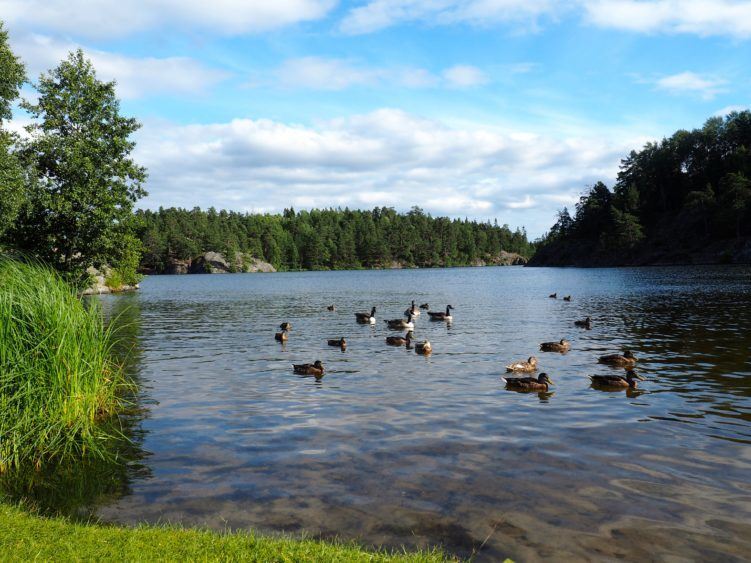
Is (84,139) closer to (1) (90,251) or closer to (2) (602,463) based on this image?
(1) (90,251)

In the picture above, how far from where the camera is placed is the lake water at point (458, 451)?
31.1 ft

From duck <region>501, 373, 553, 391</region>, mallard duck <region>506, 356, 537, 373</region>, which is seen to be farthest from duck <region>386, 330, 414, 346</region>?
duck <region>501, 373, 553, 391</region>

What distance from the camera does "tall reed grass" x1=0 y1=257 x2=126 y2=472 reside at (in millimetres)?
11898

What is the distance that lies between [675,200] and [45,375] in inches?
7605

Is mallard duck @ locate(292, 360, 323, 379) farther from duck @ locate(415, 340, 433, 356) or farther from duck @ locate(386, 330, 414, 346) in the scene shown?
duck @ locate(386, 330, 414, 346)

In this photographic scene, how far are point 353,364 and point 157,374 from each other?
Result: 8.43m

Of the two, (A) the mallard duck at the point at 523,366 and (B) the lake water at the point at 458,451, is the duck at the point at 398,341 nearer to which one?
(B) the lake water at the point at 458,451

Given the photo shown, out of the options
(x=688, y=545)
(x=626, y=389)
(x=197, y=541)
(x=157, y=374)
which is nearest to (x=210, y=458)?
(x=197, y=541)

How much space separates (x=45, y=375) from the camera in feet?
40.9

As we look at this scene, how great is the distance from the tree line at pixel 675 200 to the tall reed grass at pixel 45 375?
144 metres

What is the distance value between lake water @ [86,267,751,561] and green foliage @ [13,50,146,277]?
37.1ft

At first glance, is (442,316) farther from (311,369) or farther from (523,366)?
(311,369)

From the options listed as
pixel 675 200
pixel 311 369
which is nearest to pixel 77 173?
pixel 311 369

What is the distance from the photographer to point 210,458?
1299 centimetres
